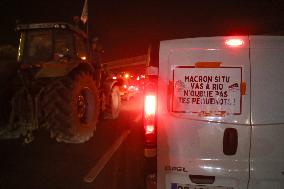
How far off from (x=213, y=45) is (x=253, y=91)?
60cm

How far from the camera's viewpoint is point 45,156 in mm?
7906

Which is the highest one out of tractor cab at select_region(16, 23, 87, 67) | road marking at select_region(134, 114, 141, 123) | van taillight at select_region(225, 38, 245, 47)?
tractor cab at select_region(16, 23, 87, 67)

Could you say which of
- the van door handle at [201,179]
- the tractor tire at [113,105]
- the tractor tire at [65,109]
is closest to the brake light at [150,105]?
the van door handle at [201,179]

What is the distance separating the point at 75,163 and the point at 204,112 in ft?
13.8

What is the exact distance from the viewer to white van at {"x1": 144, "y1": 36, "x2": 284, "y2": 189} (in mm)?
3723

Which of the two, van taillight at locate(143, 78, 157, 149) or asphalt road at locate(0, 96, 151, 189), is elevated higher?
van taillight at locate(143, 78, 157, 149)

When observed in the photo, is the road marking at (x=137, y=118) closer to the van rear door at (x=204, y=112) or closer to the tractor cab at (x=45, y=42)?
the tractor cab at (x=45, y=42)

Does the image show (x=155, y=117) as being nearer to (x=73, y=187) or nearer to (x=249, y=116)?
(x=249, y=116)

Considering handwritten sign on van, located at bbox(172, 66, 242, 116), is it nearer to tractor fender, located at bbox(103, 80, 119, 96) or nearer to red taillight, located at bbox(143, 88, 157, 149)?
red taillight, located at bbox(143, 88, 157, 149)

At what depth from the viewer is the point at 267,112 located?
146 inches

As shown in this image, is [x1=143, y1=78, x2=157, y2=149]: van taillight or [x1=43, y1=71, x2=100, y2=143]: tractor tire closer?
[x1=143, y1=78, x2=157, y2=149]: van taillight

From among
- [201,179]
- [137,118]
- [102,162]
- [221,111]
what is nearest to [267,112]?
[221,111]

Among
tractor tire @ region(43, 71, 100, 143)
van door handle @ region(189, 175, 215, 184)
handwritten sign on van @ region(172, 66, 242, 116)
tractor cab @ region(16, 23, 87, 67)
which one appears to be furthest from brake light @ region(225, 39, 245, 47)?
tractor cab @ region(16, 23, 87, 67)

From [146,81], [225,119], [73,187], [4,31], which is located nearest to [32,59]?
[73,187]
